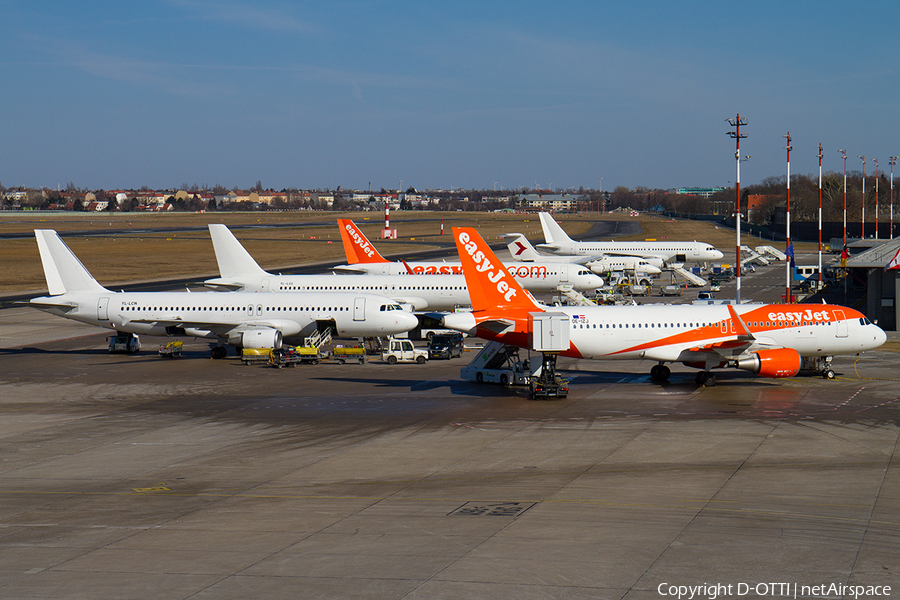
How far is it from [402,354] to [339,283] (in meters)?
21.1

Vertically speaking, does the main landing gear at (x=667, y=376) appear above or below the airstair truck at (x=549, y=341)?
below

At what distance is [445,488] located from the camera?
2909 cm

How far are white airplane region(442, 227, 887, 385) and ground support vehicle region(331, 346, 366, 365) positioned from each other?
39.3ft

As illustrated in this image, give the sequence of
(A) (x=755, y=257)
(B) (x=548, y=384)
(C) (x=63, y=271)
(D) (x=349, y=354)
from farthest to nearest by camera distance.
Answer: (A) (x=755, y=257), (C) (x=63, y=271), (D) (x=349, y=354), (B) (x=548, y=384)

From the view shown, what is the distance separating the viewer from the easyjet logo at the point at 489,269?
4791 cm

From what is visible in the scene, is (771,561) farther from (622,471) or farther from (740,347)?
(740,347)

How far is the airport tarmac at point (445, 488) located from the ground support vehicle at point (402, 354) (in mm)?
6682

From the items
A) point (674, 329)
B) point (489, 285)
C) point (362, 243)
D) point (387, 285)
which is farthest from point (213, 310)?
point (362, 243)

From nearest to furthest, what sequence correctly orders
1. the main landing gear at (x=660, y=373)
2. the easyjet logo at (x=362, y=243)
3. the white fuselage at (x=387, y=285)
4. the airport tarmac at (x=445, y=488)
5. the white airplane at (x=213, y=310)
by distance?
the airport tarmac at (x=445, y=488) < the main landing gear at (x=660, y=373) < the white airplane at (x=213, y=310) < the white fuselage at (x=387, y=285) < the easyjet logo at (x=362, y=243)

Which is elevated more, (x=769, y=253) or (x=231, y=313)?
(x=231, y=313)

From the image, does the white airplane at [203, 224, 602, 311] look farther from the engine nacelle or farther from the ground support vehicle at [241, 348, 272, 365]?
the ground support vehicle at [241, 348, 272, 365]

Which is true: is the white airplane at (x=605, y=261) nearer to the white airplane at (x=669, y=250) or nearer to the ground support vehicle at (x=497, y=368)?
the white airplane at (x=669, y=250)

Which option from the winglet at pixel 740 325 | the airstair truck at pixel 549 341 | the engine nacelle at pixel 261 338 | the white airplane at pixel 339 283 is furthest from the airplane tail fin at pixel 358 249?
the winglet at pixel 740 325

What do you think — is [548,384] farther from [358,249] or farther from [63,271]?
[358,249]
